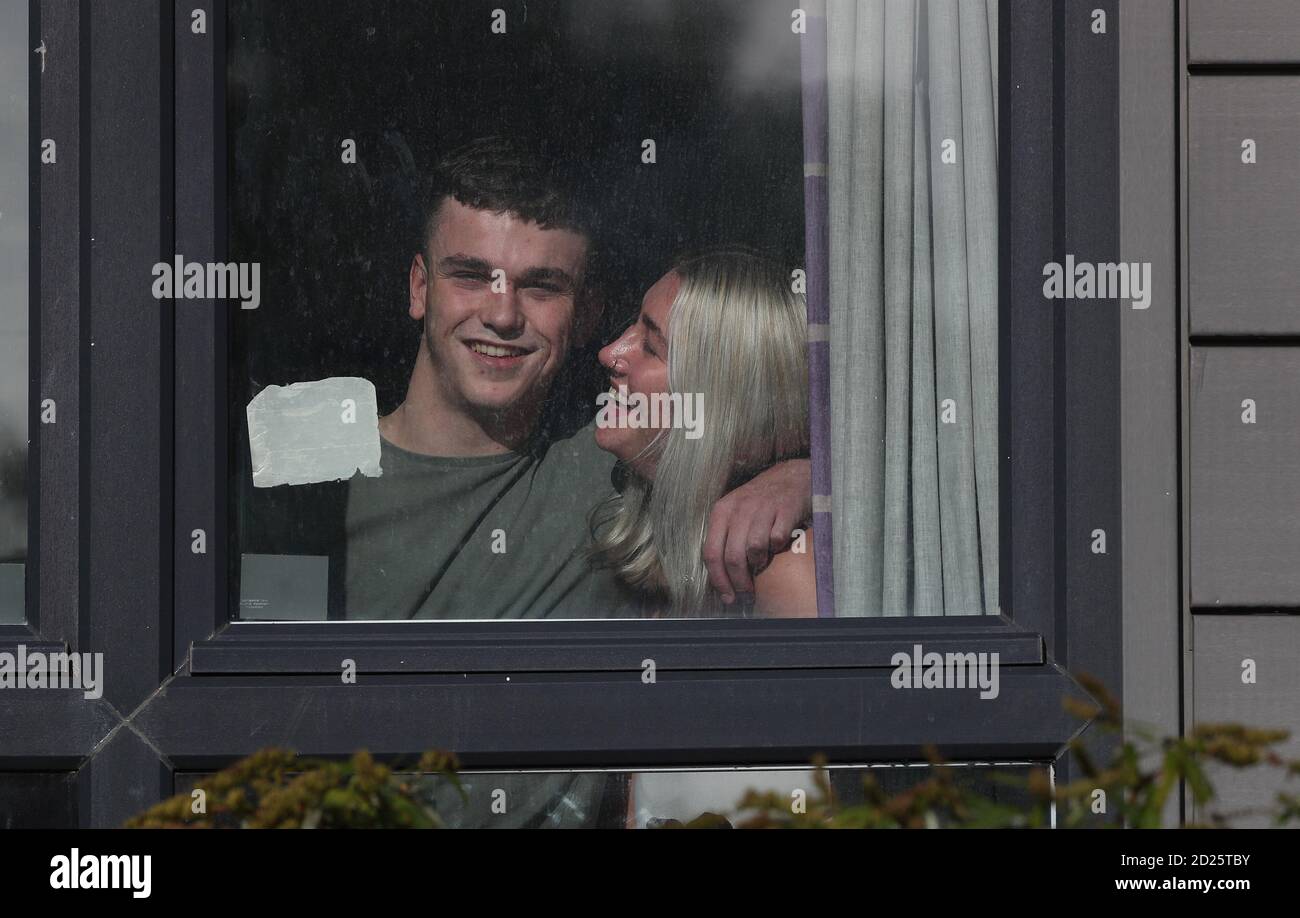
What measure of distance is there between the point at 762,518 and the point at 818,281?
603 mm

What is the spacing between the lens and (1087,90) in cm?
272

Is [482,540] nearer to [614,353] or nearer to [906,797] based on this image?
[614,353]

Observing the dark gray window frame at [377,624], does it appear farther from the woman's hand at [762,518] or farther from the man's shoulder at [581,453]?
the man's shoulder at [581,453]

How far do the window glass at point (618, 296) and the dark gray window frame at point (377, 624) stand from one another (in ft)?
0.32

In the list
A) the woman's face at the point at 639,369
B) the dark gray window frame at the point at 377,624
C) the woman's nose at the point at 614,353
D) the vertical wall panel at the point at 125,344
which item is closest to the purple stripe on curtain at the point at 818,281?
the dark gray window frame at the point at 377,624

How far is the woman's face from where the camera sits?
2801 millimetres

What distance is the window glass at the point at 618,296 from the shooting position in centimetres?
276

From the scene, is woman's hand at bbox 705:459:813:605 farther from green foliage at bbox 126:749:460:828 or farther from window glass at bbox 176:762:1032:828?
green foliage at bbox 126:749:460:828

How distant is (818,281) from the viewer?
279cm

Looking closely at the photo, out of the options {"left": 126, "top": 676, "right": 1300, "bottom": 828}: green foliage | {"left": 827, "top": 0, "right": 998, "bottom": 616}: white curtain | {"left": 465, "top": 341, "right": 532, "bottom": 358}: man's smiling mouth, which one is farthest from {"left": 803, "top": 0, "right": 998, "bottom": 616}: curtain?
{"left": 126, "top": 676, "right": 1300, "bottom": 828}: green foliage

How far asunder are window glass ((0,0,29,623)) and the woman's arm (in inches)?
70.7

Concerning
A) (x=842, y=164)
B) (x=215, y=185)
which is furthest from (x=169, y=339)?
(x=842, y=164)
